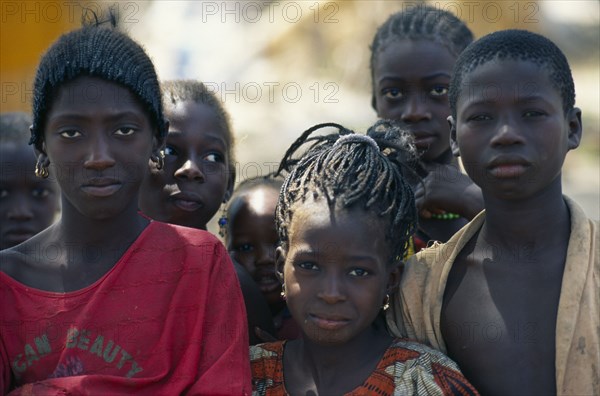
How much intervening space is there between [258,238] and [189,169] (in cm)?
46

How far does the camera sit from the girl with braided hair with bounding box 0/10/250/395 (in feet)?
8.58

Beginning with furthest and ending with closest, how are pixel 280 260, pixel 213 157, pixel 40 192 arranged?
pixel 40 192 → pixel 213 157 → pixel 280 260

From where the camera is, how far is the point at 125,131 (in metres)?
2.75

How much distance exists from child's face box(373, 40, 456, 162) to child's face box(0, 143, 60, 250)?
4.96 feet

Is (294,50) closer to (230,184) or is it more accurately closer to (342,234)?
(230,184)

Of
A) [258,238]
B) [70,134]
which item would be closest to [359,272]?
[70,134]

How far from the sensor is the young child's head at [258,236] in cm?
374

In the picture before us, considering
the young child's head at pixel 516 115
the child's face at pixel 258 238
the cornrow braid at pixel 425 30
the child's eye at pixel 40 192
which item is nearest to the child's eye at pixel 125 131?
the young child's head at pixel 516 115

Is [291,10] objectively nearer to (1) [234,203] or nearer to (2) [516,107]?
(1) [234,203]

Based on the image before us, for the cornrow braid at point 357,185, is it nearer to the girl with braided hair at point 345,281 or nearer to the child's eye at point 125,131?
the girl with braided hair at point 345,281

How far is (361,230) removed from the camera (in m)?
2.72

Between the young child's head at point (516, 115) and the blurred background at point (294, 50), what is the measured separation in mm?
4459

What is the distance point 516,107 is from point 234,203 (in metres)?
1.50

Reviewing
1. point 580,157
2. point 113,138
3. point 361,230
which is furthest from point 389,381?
point 580,157
